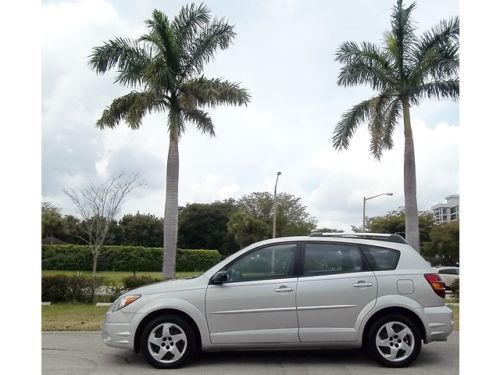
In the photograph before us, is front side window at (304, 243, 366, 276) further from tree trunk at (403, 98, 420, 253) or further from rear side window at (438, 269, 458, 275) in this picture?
rear side window at (438, 269, 458, 275)

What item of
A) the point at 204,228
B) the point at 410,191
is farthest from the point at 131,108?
the point at 204,228

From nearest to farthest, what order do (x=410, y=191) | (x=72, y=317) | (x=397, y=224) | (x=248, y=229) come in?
(x=72, y=317) → (x=410, y=191) → (x=248, y=229) → (x=397, y=224)

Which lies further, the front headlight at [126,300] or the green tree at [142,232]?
the green tree at [142,232]

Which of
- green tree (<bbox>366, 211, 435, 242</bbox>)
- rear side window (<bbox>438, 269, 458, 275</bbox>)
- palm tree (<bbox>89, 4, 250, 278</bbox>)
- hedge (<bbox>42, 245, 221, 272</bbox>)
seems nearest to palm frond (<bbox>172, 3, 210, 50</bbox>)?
palm tree (<bbox>89, 4, 250, 278</bbox>)

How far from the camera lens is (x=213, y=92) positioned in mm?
18328

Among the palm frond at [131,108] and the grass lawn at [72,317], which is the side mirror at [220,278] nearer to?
the grass lawn at [72,317]

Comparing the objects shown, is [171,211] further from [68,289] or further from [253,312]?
[253,312]

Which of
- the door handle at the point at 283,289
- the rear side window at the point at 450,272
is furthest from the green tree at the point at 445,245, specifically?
the door handle at the point at 283,289

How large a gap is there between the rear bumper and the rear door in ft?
2.31

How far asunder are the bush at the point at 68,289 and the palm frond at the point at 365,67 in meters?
10.6

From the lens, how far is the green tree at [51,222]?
60531mm

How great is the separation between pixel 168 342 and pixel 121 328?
0.62m

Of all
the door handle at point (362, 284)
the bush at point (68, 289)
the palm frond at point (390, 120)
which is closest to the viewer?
the door handle at point (362, 284)

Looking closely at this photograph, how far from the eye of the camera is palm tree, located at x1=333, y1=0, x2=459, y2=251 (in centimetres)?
1850
